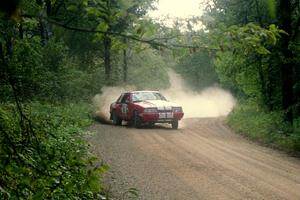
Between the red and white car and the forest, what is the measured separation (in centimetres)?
186

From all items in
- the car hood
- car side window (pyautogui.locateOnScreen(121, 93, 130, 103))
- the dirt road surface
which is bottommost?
the dirt road surface

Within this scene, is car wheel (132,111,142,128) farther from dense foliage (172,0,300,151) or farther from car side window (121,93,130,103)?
Answer: dense foliage (172,0,300,151)

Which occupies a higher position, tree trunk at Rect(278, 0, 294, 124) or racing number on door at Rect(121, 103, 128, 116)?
tree trunk at Rect(278, 0, 294, 124)

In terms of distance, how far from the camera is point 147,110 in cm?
1980

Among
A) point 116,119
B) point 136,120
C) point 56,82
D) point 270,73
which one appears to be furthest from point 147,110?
point 270,73

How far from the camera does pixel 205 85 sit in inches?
2655

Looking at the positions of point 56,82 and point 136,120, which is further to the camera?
point 56,82

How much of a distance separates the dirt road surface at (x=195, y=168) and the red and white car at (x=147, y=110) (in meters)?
2.95

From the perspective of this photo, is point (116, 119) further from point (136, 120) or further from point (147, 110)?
point (147, 110)

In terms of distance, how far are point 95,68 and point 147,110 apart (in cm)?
2231

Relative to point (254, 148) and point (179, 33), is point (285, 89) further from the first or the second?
point (179, 33)

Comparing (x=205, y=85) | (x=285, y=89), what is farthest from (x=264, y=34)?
(x=205, y=85)

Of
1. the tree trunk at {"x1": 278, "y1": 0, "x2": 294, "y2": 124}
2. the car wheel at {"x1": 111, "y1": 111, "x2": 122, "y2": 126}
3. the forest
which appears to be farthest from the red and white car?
the tree trunk at {"x1": 278, "y1": 0, "x2": 294, "y2": 124}

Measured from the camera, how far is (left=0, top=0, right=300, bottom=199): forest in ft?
9.41
